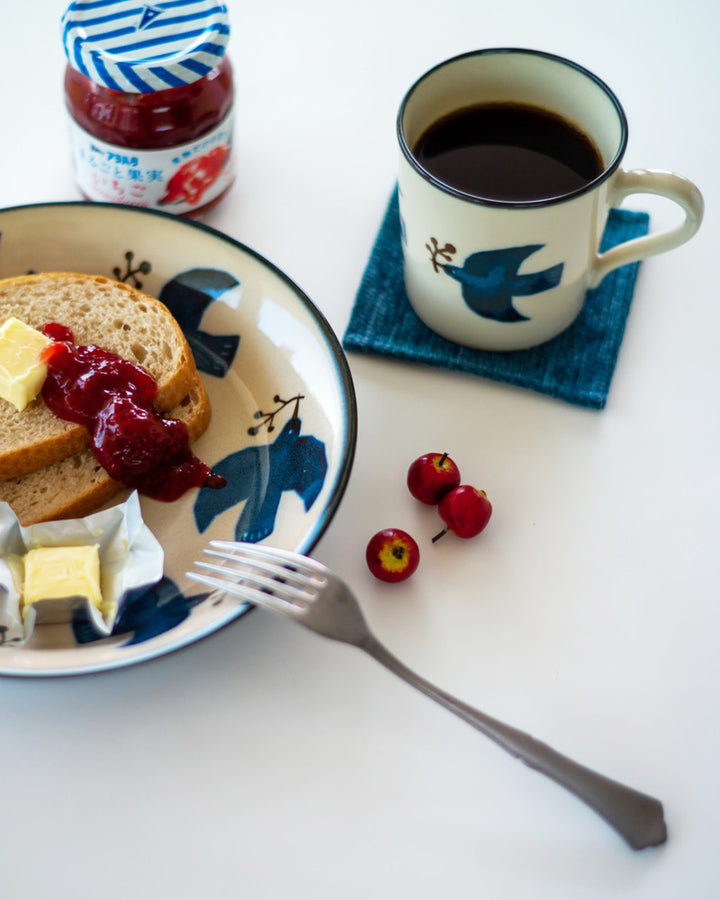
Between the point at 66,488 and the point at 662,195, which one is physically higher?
the point at 662,195

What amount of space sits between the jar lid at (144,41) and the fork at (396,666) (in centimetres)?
72

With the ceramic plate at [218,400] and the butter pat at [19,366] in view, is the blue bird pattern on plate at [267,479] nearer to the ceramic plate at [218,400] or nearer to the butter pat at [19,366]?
the ceramic plate at [218,400]

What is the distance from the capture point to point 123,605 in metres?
1.12

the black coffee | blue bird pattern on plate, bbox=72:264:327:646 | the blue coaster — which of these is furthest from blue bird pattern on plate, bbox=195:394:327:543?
the black coffee

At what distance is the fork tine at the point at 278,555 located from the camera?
103cm

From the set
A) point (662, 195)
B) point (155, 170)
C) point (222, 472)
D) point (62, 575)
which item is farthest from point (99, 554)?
point (662, 195)

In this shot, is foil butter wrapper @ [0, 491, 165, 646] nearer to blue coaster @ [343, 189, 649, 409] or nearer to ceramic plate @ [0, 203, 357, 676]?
ceramic plate @ [0, 203, 357, 676]

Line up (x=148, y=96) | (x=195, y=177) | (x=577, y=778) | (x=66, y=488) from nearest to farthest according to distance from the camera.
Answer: (x=577, y=778) < (x=66, y=488) < (x=148, y=96) < (x=195, y=177)

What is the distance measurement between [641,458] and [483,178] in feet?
1.52

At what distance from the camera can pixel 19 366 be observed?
4.09 feet

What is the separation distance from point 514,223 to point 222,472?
0.52m

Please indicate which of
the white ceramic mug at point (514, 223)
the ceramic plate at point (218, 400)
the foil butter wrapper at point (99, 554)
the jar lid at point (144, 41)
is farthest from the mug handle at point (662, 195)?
the foil butter wrapper at point (99, 554)

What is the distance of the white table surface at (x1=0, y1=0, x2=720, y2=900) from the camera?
1.00 metres

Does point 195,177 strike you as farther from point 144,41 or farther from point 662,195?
point 662,195
